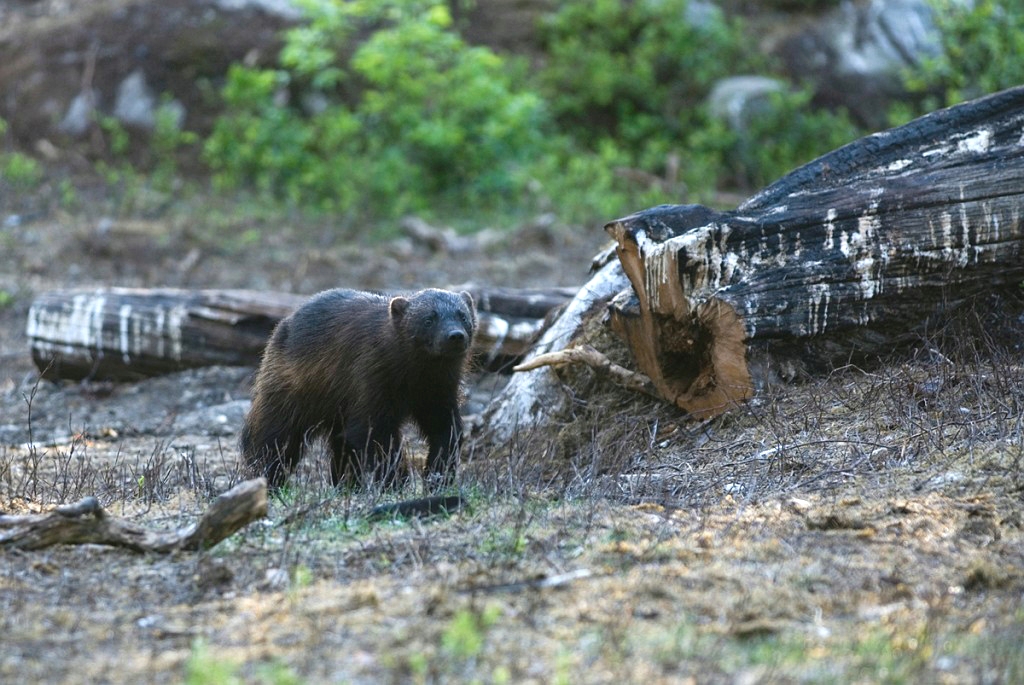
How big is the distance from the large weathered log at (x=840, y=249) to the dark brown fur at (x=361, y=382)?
1.21 meters

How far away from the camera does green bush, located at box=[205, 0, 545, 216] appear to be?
56.2 feet

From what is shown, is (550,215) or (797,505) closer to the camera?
(797,505)

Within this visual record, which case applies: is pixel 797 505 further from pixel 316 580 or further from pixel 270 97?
pixel 270 97

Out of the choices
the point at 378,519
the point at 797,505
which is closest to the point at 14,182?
the point at 378,519

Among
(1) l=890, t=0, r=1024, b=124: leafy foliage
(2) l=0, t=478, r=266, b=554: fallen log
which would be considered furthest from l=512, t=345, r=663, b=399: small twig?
(1) l=890, t=0, r=1024, b=124: leafy foliage

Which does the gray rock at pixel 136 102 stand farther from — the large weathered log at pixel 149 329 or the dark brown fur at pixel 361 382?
the dark brown fur at pixel 361 382

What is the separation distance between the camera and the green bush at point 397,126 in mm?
17125

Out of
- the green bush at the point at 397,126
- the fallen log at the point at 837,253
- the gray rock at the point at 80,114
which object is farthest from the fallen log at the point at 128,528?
the gray rock at the point at 80,114

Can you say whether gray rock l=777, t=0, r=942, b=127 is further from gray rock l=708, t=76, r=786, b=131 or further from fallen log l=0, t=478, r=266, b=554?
fallen log l=0, t=478, r=266, b=554

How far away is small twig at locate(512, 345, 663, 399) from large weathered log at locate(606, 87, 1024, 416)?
46 cm

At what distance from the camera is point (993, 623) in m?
3.93

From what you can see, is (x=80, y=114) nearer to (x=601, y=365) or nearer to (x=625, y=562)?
(x=601, y=365)

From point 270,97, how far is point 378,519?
46.3 ft

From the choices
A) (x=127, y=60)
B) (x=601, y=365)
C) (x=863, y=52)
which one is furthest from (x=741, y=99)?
(x=601, y=365)
